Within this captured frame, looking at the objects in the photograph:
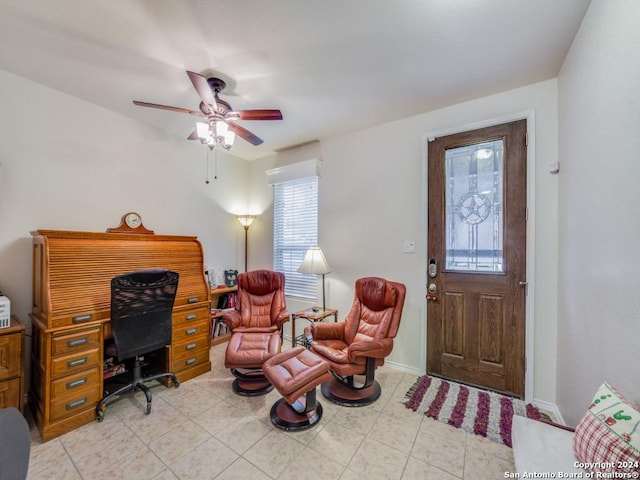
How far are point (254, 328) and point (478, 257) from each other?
2.33 m

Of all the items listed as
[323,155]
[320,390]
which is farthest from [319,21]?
[320,390]

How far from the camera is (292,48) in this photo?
6.25 ft

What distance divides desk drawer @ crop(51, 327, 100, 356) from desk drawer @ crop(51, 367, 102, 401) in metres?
0.19

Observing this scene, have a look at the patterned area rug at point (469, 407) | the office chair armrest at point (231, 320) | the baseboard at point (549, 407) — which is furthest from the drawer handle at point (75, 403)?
the baseboard at point (549, 407)

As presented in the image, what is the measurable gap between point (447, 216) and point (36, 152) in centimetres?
376

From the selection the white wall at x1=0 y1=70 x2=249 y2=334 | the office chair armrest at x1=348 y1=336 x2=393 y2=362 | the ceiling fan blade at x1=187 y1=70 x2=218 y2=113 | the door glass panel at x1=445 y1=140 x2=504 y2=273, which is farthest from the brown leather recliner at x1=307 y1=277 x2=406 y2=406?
the white wall at x1=0 y1=70 x2=249 y2=334

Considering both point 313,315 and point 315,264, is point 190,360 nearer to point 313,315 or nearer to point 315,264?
point 313,315

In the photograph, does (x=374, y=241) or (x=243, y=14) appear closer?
(x=243, y=14)

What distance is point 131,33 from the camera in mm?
1759

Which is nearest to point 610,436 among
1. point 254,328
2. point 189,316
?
point 254,328

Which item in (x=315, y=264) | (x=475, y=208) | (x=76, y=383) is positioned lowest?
(x=76, y=383)

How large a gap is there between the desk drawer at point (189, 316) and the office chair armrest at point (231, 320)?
0.20 m

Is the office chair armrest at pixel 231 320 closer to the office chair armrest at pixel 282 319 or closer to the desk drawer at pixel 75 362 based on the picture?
the office chair armrest at pixel 282 319

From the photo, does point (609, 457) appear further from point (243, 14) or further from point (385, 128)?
point (385, 128)
